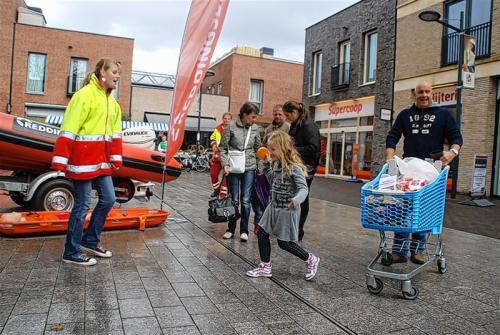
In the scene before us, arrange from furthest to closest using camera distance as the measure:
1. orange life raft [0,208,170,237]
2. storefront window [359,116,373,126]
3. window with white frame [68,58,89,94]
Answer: window with white frame [68,58,89,94], storefront window [359,116,373,126], orange life raft [0,208,170,237]

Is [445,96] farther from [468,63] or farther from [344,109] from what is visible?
[344,109]

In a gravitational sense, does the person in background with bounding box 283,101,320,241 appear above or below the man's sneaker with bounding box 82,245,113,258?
above

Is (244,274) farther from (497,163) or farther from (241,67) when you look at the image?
(241,67)

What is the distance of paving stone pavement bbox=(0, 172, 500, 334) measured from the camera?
3168 millimetres

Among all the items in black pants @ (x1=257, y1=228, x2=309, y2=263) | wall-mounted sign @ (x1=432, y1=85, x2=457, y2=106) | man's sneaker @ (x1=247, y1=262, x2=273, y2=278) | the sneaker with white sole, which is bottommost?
man's sneaker @ (x1=247, y1=262, x2=273, y2=278)

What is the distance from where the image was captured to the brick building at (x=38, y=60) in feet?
87.8

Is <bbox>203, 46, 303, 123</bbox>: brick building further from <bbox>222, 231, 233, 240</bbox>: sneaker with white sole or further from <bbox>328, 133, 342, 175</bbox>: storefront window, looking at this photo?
<bbox>222, 231, 233, 240</bbox>: sneaker with white sole

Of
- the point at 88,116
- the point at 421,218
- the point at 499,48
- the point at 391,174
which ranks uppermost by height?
the point at 499,48

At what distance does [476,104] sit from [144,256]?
12.3m

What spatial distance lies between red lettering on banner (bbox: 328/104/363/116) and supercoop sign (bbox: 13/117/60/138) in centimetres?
1538

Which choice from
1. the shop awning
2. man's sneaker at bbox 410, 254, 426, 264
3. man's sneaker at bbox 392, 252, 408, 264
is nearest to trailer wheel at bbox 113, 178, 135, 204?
man's sneaker at bbox 392, 252, 408, 264

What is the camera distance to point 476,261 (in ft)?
17.8

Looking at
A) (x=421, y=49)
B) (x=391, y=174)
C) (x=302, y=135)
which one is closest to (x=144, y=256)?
(x=302, y=135)

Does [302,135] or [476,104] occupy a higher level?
[476,104]
